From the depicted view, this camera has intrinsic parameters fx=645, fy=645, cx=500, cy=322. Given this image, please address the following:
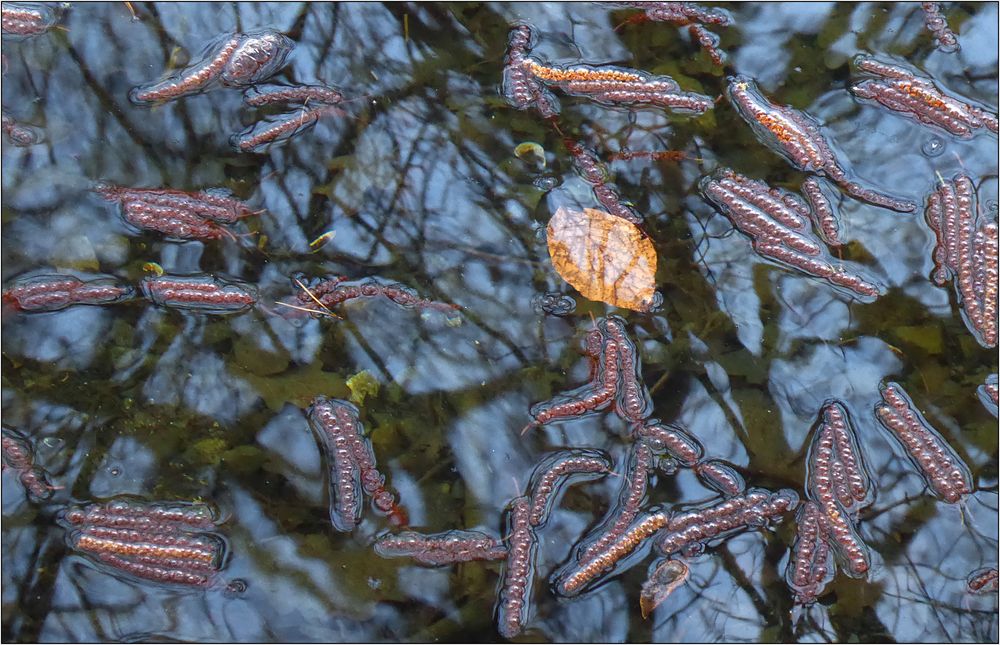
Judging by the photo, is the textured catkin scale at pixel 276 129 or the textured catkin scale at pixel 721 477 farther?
the textured catkin scale at pixel 276 129

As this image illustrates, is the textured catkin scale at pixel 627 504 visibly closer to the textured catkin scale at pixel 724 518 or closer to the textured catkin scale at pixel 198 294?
the textured catkin scale at pixel 724 518

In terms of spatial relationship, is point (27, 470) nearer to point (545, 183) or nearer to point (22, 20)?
point (22, 20)

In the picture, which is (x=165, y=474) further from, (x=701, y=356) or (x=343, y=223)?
(x=701, y=356)

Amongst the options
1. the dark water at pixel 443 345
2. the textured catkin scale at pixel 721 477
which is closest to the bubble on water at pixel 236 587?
the dark water at pixel 443 345

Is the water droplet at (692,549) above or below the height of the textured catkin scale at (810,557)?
below

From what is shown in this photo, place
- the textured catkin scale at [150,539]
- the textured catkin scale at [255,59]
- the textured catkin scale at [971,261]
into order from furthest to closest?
the textured catkin scale at [255,59], the textured catkin scale at [971,261], the textured catkin scale at [150,539]

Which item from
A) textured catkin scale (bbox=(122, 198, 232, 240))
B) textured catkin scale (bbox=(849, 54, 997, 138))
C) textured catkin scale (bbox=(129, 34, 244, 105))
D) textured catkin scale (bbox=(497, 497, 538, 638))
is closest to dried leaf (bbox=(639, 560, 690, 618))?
textured catkin scale (bbox=(497, 497, 538, 638))
